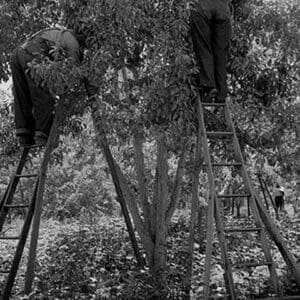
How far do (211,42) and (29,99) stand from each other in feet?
6.69

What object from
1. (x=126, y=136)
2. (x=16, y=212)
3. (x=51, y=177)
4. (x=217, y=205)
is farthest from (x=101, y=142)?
(x=16, y=212)

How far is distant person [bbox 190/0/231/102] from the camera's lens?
16.8 ft

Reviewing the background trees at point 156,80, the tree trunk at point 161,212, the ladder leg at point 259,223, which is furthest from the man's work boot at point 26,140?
the ladder leg at point 259,223

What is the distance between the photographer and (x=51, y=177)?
19203 millimetres

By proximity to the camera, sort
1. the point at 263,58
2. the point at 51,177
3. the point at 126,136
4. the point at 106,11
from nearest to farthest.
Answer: the point at 106,11
the point at 126,136
the point at 263,58
the point at 51,177

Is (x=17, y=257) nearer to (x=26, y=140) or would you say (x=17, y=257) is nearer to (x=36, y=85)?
(x=26, y=140)

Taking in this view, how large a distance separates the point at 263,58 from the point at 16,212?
1668 centimetres

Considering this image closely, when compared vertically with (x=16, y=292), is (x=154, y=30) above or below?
above

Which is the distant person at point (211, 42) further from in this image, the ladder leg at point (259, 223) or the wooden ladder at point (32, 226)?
the wooden ladder at point (32, 226)

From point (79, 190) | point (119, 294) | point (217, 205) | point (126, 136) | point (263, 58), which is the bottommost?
point (119, 294)

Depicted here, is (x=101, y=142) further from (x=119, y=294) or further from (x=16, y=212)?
(x=16, y=212)

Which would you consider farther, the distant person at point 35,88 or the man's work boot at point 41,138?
the man's work boot at point 41,138

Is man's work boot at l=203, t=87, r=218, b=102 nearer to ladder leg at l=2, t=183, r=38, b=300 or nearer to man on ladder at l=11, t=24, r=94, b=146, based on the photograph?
man on ladder at l=11, t=24, r=94, b=146

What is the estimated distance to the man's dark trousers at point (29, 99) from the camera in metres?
5.38
